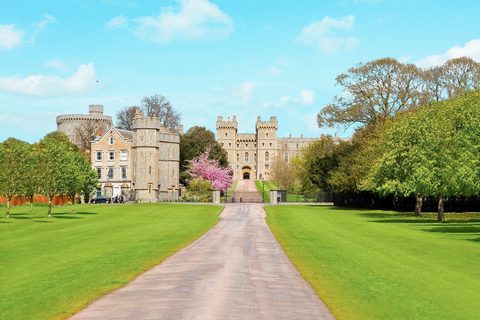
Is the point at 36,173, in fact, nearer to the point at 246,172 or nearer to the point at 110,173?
the point at 110,173

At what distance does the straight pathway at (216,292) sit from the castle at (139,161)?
62.1 meters

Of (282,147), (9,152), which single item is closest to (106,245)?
(9,152)

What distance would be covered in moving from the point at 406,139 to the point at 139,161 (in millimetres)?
47484

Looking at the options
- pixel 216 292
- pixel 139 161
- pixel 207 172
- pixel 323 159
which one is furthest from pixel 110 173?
pixel 216 292

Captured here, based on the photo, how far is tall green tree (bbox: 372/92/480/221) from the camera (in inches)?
1409

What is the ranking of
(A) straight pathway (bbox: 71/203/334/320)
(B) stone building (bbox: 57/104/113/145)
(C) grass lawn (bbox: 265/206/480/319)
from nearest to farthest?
(A) straight pathway (bbox: 71/203/334/320)
(C) grass lawn (bbox: 265/206/480/319)
(B) stone building (bbox: 57/104/113/145)

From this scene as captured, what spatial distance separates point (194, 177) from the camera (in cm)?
9725

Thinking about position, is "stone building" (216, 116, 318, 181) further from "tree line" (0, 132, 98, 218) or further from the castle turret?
"tree line" (0, 132, 98, 218)

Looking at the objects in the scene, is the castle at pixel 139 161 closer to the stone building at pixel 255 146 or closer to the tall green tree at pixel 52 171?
the tall green tree at pixel 52 171

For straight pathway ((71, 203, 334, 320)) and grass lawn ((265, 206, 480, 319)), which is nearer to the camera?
straight pathway ((71, 203, 334, 320))

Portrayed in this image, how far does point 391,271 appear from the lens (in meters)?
18.2

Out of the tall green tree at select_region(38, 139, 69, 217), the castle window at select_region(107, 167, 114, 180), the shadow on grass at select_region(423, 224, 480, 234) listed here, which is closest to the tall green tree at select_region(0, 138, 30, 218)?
the tall green tree at select_region(38, 139, 69, 217)

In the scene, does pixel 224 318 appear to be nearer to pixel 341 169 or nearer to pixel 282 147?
pixel 341 169

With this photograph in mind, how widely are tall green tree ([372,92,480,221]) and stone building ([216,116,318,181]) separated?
130 metres
